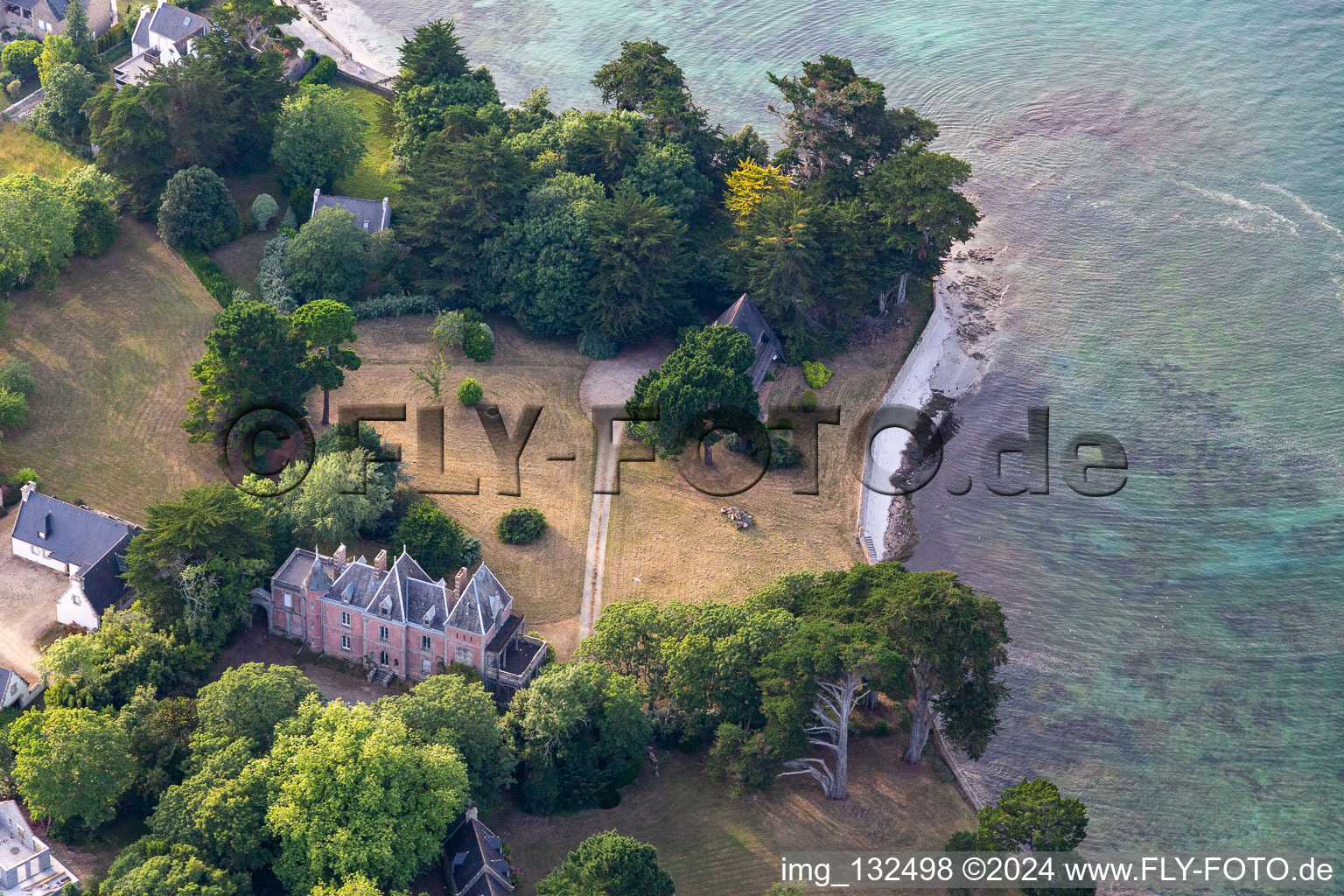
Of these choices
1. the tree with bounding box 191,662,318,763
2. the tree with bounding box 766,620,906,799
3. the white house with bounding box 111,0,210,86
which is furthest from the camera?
the white house with bounding box 111,0,210,86

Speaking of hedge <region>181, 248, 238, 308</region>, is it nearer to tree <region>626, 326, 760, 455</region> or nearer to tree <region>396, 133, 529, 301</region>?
tree <region>396, 133, 529, 301</region>

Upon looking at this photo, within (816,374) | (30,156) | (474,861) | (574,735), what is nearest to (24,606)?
(474,861)

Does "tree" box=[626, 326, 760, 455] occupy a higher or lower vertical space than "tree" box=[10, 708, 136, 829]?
higher

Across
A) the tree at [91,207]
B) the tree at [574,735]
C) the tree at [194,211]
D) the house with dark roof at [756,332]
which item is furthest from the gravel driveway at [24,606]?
the house with dark roof at [756,332]

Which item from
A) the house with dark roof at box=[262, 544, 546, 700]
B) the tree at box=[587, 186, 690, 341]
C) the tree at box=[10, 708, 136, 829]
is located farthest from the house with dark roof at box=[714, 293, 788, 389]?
the tree at box=[10, 708, 136, 829]

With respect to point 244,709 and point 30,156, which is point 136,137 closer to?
point 30,156

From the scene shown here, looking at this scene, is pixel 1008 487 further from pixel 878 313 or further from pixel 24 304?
pixel 24 304
